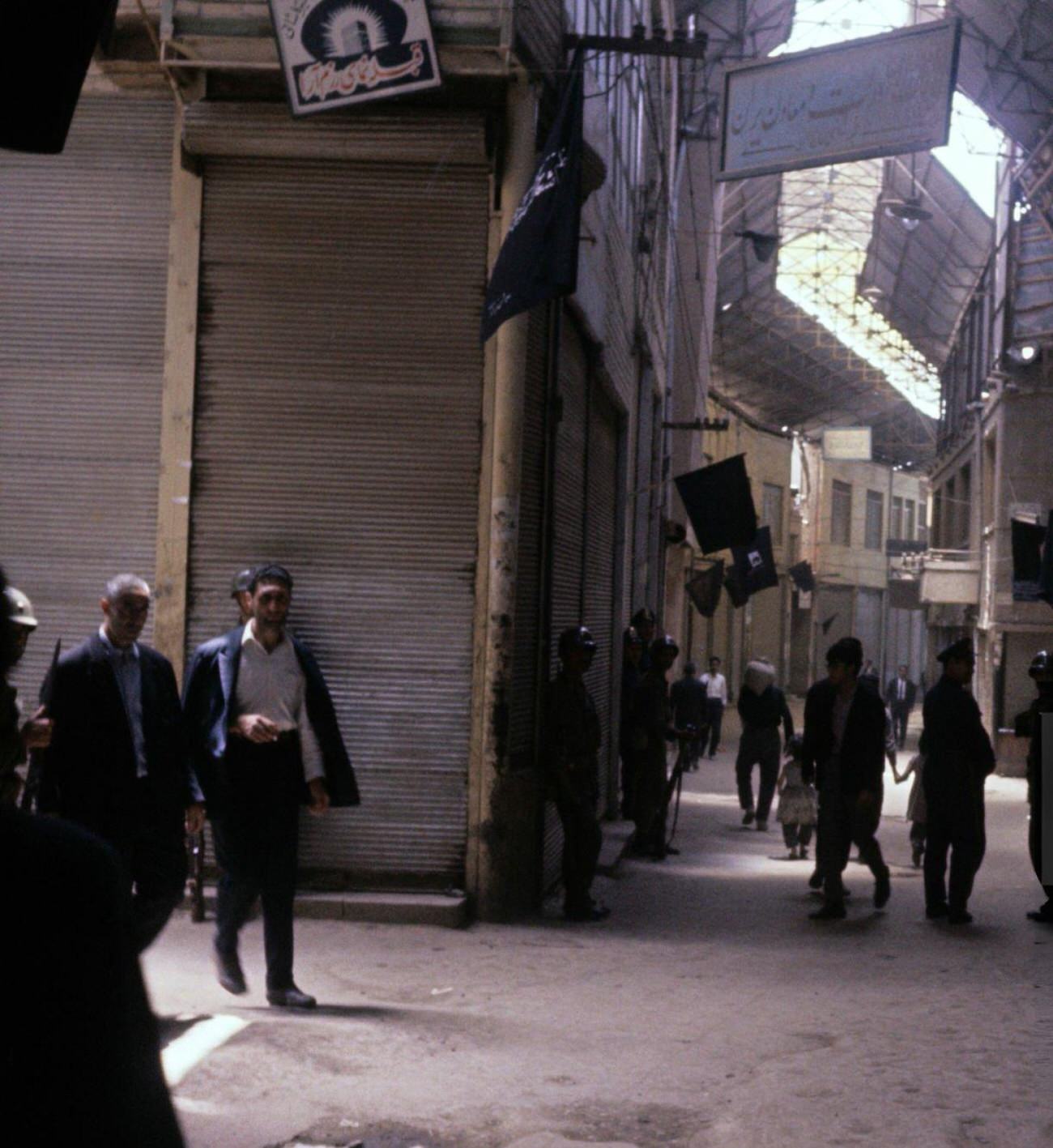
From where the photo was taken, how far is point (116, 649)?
589 centimetres

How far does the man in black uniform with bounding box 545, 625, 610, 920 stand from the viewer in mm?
9797

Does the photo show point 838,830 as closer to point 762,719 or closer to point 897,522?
point 762,719

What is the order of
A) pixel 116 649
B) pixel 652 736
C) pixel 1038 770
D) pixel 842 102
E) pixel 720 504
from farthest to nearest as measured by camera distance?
pixel 720 504
pixel 652 736
pixel 1038 770
pixel 842 102
pixel 116 649

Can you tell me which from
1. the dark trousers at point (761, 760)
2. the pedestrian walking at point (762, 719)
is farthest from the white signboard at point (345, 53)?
the dark trousers at point (761, 760)

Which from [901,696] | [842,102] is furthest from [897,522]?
[842,102]

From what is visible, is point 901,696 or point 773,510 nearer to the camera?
point 901,696

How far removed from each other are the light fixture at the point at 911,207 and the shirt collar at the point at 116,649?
2772cm

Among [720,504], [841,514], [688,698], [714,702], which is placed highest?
[841,514]

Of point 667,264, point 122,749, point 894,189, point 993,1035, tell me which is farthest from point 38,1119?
point 894,189

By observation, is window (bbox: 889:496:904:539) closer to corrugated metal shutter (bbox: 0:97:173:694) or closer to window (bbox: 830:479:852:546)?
window (bbox: 830:479:852:546)

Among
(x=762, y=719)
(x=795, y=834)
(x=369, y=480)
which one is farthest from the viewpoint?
(x=762, y=719)

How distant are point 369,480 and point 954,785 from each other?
4.01m

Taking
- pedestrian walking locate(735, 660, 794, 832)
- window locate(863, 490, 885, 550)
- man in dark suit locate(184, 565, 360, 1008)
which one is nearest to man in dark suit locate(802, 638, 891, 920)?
man in dark suit locate(184, 565, 360, 1008)

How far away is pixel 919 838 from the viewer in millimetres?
13242
